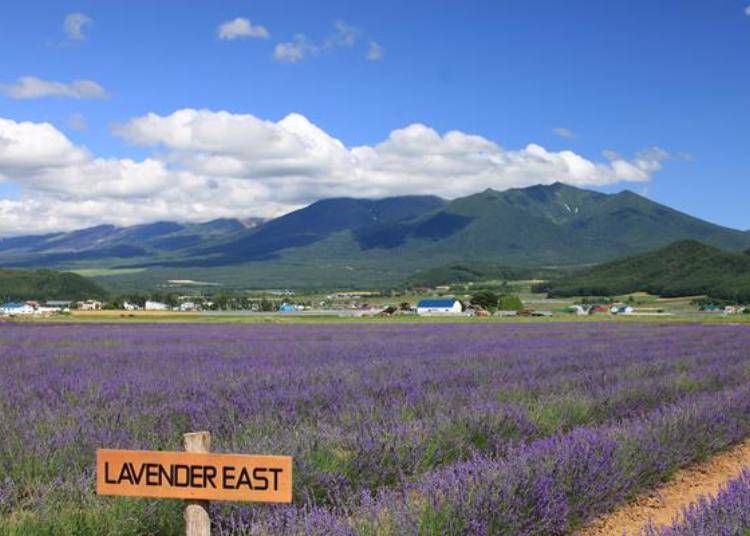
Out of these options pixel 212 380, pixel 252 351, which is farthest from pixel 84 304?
pixel 212 380

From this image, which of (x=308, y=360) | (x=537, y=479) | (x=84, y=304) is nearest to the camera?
(x=537, y=479)

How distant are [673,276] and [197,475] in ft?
450

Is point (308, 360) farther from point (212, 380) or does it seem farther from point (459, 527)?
point (459, 527)

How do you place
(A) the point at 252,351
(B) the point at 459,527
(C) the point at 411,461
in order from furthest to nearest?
(A) the point at 252,351, (C) the point at 411,461, (B) the point at 459,527

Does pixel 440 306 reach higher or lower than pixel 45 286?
lower

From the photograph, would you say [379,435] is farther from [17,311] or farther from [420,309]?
[420,309]

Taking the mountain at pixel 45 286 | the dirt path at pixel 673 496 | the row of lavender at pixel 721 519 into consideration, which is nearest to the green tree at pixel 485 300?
the mountain at pixel 45 286

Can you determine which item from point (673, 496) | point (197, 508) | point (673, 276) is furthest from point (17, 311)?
point (673, 276)

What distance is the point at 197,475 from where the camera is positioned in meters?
2.85

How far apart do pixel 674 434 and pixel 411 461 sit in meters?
2.68

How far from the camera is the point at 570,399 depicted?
8.10 meters

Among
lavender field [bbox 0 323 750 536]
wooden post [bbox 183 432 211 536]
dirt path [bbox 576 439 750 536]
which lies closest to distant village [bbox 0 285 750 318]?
lavender field [bbox 0 323 750 536]

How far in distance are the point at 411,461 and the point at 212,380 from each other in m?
4.95

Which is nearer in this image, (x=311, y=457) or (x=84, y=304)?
(x=311, y=457)
